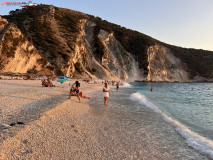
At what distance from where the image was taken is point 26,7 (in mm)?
70250

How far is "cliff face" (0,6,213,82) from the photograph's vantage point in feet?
126

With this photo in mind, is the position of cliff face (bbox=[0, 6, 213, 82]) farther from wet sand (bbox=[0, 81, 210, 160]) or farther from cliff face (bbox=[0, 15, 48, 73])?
wet sand (bbox=[0, 81, 210, 160])

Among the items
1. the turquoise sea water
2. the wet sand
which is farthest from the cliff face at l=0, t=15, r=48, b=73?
the wet sand

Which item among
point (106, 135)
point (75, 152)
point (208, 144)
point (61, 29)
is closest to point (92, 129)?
point (106, 135)

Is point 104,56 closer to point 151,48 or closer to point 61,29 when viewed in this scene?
point 61,29

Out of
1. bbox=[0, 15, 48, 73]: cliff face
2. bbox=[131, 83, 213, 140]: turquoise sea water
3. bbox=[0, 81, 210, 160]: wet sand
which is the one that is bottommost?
bbox=[131, 83, 213, 140]: turquoise sea water

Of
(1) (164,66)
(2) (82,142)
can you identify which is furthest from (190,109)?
(1) (164,66)

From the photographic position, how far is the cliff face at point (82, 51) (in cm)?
3847

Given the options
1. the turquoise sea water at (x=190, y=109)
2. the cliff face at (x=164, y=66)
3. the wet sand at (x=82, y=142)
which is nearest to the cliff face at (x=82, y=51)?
the cliff face at (x=164, y=66)

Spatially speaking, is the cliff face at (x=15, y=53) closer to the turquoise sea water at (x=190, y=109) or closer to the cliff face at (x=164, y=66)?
the turquoise sea water at (x=190, y=109)

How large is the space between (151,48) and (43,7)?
6588 cm

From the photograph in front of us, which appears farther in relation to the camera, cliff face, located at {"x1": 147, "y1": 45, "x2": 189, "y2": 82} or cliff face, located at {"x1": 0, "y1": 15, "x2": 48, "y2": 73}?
cliff face, located at {"x1": 147, "y1": 45, "x2": 189, "y2": 82}

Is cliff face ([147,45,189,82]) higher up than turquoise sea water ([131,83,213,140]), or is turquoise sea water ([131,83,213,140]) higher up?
cliff face ([147,45,189,82])

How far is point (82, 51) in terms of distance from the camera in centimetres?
5931
